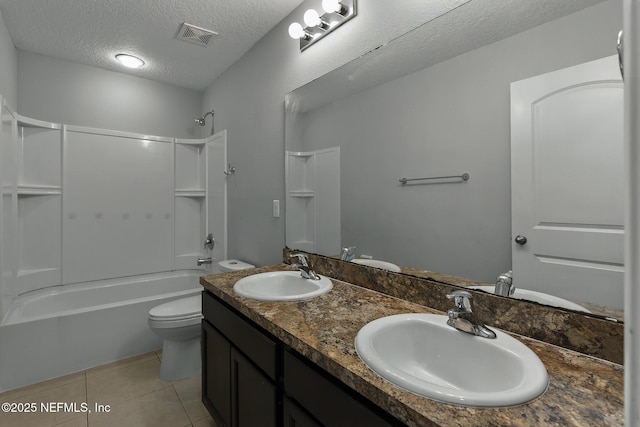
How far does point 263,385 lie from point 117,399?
1437 mm

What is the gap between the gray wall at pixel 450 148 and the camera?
91 cm

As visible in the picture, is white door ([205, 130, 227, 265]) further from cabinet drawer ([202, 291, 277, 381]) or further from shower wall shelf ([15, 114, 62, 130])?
cabinet drawer ([202, 291, 277, 381])

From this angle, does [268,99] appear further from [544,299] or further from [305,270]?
[544,299]

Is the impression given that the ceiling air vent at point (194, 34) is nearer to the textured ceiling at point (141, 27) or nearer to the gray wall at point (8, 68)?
the textured ceiling at point (141, 27)

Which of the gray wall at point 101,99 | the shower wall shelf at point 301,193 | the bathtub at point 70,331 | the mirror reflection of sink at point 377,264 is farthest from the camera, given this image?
the gray wall at point 101,99

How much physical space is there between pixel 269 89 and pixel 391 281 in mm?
1640

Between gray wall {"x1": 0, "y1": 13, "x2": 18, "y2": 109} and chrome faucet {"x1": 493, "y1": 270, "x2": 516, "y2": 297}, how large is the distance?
3031 mm

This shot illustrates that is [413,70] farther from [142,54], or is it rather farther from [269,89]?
[142,54]

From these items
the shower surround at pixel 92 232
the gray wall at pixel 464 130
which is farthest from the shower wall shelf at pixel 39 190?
the gray wall at pixel 464 130

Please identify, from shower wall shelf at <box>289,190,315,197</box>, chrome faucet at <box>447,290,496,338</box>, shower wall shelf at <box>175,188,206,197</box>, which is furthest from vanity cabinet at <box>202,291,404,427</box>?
shower wall shelf at <box>175,188,206,197</box>

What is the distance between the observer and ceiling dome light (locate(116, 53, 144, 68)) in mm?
2563

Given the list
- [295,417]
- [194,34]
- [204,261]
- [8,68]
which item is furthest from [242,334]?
[8,68]

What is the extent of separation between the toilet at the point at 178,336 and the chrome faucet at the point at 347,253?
1.17 metres

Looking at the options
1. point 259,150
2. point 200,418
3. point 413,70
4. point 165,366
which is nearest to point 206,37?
point 259,150
